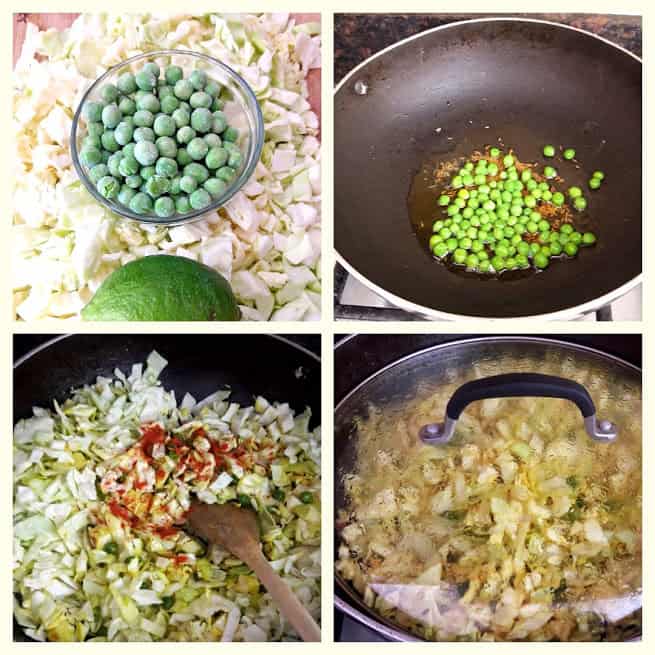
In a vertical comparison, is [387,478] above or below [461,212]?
below

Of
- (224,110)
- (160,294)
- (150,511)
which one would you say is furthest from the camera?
(224,110)

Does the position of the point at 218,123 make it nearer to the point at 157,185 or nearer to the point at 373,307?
the point at 157,185

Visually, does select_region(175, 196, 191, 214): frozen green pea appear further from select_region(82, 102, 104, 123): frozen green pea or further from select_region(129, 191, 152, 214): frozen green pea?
select_region(82, 102, 104, 123): frozen green pea

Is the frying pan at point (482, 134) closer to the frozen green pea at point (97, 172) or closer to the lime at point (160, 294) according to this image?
the lime at point (160, 294)

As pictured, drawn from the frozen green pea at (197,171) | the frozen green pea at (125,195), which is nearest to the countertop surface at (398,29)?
the frozen green pea at (197,171)

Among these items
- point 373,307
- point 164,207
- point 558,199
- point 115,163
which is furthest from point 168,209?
point 558,199
